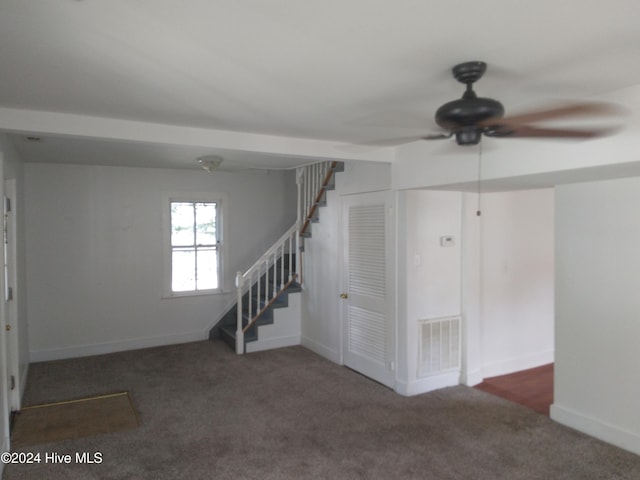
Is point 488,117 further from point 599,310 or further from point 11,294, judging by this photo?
point 11,294

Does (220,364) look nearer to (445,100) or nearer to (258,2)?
(445,100)

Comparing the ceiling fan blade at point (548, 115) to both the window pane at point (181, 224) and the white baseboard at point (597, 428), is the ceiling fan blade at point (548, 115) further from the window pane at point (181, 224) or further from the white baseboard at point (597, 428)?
the window pane at point (181, 224)

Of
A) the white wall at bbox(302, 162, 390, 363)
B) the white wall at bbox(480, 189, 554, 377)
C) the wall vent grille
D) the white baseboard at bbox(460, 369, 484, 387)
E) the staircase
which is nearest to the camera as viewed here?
the wall vent grille

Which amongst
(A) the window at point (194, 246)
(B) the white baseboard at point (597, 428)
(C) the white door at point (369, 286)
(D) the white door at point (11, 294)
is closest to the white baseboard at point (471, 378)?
(C) the white door at point (369, 286)

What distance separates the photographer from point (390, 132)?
3.57 meters

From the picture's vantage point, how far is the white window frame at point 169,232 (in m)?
5.97

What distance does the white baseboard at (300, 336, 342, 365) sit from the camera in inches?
205

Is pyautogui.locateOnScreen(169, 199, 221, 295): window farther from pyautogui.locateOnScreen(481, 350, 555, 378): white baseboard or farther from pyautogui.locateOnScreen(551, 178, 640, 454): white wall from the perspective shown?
pyautogui.locateOnScreen(551, 178, 640, 454): white wall

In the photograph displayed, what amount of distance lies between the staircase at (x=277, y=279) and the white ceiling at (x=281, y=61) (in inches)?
88.8

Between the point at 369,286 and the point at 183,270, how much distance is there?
2840 millimetres

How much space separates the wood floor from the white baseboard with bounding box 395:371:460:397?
0.83 ft

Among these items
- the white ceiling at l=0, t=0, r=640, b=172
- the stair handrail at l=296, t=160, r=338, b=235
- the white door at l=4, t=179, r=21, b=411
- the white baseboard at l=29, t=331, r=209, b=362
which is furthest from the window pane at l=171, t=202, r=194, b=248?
the white ceiling at l=0, t=0, r=640, b=172

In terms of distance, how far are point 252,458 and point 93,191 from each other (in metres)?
3.98

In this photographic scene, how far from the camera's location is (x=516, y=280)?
4914 millimetres
